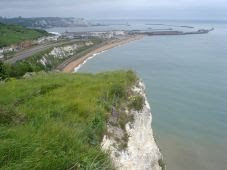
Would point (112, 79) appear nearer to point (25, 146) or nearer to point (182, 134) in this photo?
point (25, 146)

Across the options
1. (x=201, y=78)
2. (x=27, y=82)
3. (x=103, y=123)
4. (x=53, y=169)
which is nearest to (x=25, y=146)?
(x=53, y=169)

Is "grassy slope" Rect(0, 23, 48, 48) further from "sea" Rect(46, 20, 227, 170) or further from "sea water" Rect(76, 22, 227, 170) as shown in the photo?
"sea water" Rect(76, 22, 227, 170)

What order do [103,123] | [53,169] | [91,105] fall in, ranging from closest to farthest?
[53,169]
[103,123]
[91,105]

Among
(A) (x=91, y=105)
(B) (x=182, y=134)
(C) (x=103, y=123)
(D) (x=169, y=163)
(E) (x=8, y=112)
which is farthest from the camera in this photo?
(B) (x=182, y=134)

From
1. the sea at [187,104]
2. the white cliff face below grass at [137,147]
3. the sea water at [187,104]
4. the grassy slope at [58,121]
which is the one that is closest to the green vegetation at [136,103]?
the white cliff face below grass at [137,147]

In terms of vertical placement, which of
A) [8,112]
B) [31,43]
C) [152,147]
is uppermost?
[8,112]

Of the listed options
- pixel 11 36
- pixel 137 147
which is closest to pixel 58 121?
pixel 137 147

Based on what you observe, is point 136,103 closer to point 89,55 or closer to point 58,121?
point 58,121
